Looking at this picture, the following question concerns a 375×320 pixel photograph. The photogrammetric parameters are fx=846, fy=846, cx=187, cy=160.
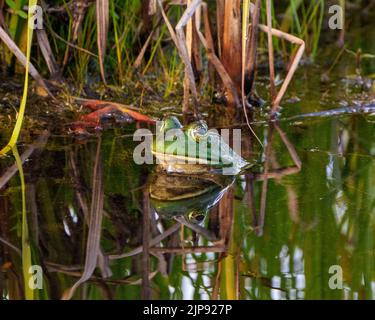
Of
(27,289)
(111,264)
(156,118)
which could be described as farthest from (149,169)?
(27,289)

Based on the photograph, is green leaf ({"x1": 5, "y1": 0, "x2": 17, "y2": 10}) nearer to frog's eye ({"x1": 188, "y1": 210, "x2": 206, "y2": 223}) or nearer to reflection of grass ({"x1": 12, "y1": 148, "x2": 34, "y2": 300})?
reflection of grass ({"x1": 12, "y1": 148, "x2": 34, "y2": 300})

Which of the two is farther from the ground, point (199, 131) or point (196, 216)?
point (199, 131)

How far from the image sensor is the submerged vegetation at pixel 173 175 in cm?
296

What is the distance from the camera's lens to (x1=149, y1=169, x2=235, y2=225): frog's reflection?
11.5 ft

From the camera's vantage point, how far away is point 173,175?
392 centimetres

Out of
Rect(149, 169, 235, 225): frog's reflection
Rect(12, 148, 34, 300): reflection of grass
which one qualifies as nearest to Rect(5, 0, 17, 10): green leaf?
Rect(12, 148, 34, 300): reflection of grass

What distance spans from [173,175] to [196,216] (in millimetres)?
477

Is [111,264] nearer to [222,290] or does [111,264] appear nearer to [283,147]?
[222,290]

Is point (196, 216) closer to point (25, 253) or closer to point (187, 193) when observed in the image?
point (187, 193)

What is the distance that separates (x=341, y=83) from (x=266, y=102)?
67cm

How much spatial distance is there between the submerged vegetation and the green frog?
0.07 m

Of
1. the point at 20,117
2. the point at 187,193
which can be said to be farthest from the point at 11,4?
the point at 187,193

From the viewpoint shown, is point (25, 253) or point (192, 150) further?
point (192, 150)

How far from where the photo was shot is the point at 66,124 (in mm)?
4531
